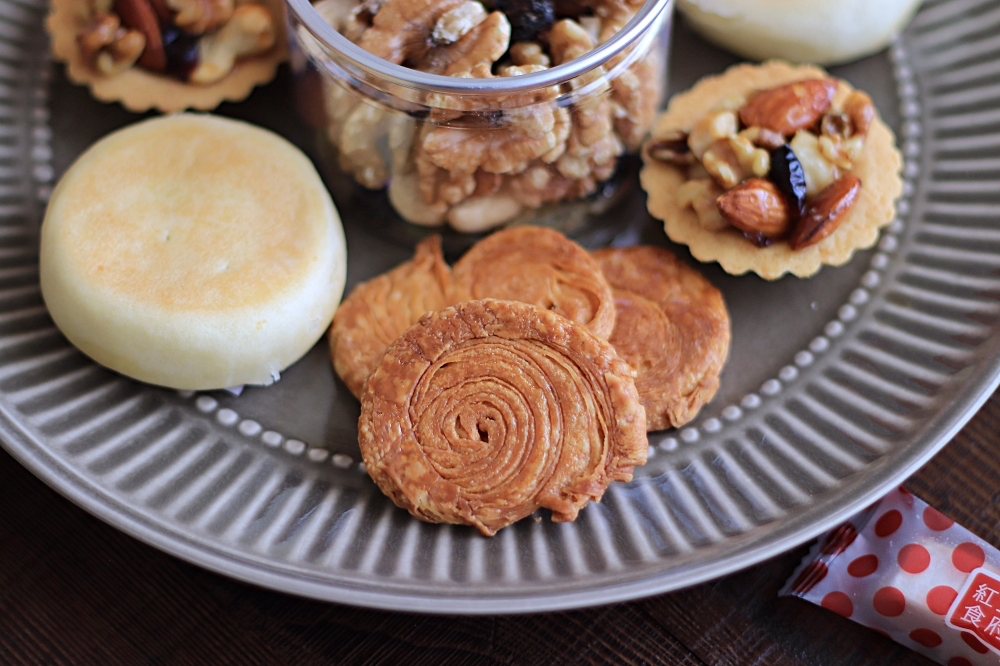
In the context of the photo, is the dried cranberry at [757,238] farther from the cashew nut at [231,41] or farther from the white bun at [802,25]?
the cashew nut at [231,41]

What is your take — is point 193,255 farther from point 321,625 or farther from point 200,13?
point 321,625

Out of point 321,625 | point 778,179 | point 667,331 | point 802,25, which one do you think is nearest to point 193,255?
point 321,625

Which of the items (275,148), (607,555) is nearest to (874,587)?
(607,555)

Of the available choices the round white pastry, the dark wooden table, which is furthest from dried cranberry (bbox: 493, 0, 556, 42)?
the dark wooden table

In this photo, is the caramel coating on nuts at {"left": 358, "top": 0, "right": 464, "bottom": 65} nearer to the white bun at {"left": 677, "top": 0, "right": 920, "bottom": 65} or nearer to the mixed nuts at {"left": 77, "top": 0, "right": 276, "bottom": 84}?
the mixed nuts at {"left": 77, "top": 0, "right": 276, "bottom": 84}

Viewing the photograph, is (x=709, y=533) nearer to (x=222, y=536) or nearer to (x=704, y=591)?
(x=704, y=591)
